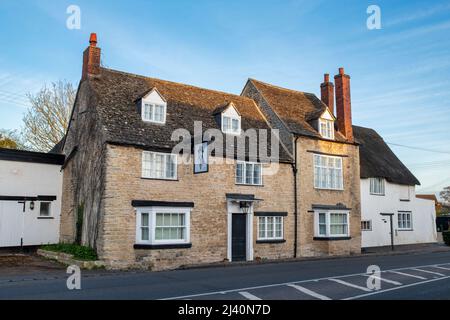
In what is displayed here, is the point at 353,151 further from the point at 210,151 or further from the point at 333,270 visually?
the point at 333,270

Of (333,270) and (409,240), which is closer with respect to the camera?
(333,270)

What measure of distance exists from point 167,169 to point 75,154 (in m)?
5.72

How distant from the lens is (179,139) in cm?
2106

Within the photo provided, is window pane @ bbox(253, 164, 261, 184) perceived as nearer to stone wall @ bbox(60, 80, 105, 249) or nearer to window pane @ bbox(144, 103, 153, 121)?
window pane @ bbox(144, 103, 153, 121)

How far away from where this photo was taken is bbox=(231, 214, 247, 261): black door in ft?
71.9

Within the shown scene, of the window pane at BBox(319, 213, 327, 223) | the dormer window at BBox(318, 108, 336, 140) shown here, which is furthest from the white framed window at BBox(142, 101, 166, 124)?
the window pane at BBox(319, 213, 327, 223)

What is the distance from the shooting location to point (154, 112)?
70.3 ft

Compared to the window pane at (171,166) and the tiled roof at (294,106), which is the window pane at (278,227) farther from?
the window pane at (171,166)

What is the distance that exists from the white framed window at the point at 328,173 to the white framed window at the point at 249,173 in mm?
4312

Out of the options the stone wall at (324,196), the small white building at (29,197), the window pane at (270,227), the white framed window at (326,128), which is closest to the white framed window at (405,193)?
the stone wall at (324,196)

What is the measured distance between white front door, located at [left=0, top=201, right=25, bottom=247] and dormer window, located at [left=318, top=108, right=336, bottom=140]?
1762 centimetres

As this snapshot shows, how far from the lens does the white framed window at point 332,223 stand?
25.4 metres

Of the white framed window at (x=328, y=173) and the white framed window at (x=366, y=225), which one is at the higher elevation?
the white framed window at (x=328, y=173)
